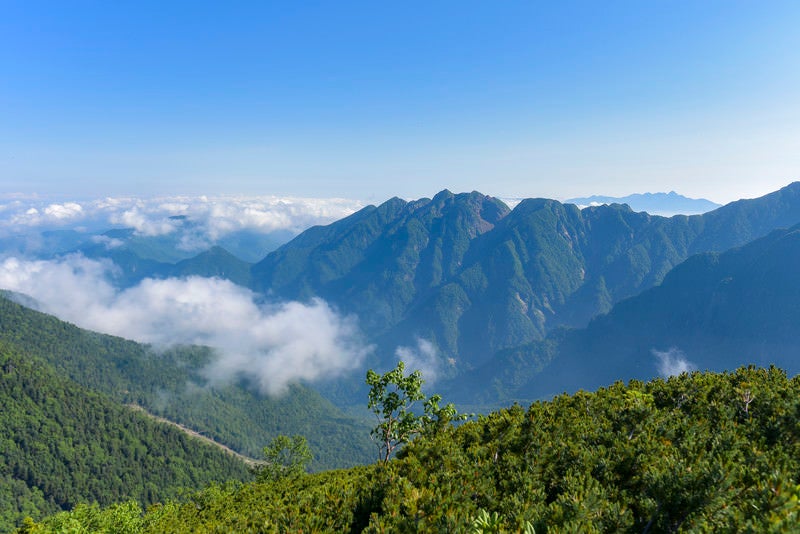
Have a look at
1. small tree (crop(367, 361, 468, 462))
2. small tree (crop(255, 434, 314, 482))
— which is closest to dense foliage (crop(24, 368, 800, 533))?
small tree (crop(367, 361, 468, 462))

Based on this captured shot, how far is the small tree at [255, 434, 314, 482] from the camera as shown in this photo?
91.3 metres

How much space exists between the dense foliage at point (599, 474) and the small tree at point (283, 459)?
6923 centimetres

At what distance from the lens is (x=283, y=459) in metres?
97.9

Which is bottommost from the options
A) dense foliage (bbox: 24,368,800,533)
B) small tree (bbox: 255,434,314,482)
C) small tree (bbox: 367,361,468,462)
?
small tree (bbox: 255,434,314,482)

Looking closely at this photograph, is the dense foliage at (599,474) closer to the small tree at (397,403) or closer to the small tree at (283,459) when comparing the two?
the small tree at (397,403)

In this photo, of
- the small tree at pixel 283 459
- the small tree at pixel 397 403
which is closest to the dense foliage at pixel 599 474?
the small tree at pixel 397 403

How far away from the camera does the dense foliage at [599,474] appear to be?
15773 millimetres

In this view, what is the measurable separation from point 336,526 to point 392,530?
5.83 metres

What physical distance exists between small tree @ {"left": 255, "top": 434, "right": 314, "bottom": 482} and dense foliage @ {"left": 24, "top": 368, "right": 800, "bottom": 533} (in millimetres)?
69226

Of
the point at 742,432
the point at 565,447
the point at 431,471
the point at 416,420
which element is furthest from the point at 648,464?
the point at 416,420

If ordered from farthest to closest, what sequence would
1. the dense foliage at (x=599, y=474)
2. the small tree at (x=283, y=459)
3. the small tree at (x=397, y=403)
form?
the small tree at (x=283, y=459) → the small tree at (x=397, y=403) → the dense foliage at (x=599, y=474)

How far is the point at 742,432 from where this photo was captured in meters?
25.9

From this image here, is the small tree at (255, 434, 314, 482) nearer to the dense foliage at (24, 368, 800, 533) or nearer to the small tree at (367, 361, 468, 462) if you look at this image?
the small tree at (367, 361, 468, 462)

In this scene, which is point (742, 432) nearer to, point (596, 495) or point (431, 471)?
point (596, 495)
